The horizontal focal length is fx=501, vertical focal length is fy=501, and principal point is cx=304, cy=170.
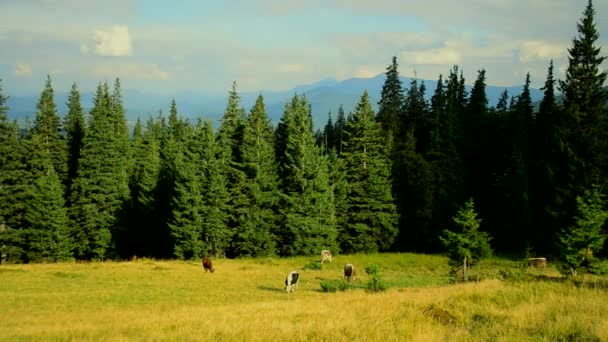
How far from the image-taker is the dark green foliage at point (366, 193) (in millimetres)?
54406

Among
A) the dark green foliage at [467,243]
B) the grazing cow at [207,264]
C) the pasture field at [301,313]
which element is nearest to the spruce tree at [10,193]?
the pasture field at [301,313]

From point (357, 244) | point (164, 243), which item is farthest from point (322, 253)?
point (164, 243)

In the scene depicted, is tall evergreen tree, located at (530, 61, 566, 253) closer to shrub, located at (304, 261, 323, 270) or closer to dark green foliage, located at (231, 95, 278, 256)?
shrub, located at (304, 261, 323, 270)

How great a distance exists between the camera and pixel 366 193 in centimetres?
5528

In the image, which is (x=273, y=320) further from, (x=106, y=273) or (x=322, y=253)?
(x=322, y=253)

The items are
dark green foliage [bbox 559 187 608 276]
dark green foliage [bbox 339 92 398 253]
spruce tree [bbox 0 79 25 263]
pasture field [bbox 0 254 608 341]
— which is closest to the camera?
pasture field [bbox 0 254 608 341]

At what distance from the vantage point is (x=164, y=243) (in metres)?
58.7

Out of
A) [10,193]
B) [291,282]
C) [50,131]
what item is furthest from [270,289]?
[50,131]

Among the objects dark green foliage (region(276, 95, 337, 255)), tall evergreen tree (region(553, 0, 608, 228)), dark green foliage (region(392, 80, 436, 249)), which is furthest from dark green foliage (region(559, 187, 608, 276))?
dark green foliage (region(276, 95, 337, 255))

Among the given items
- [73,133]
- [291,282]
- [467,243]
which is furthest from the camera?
[73,133]

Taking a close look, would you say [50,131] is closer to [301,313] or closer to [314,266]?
[314,266]

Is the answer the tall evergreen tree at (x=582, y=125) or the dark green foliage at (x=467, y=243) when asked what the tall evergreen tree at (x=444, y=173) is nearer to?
the tall evergreen tree at (x=582, y=125)

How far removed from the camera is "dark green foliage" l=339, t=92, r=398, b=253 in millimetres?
54406

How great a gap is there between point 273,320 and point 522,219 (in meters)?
44.6
